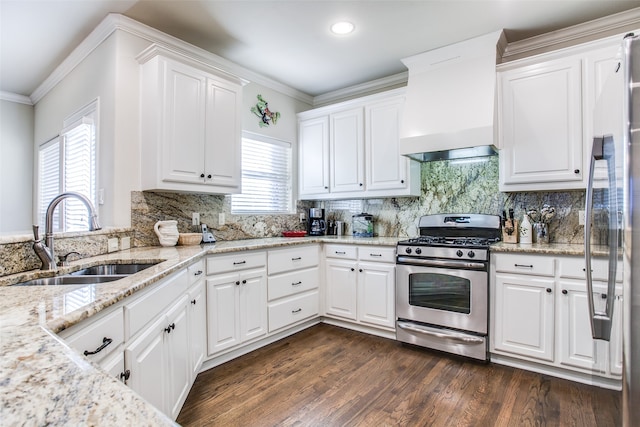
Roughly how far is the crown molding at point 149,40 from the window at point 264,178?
0.64 meters

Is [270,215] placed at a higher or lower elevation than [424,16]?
lower

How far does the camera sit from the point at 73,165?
11.3ft

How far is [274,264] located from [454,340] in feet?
5.26

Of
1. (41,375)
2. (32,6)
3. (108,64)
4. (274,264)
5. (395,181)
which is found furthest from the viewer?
(395,181)

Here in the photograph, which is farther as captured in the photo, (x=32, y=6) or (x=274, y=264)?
(x=274, y=264)

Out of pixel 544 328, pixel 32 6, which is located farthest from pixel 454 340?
pixel 32 6

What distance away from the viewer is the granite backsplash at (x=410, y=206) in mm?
2816

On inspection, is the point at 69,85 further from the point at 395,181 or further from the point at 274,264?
the point at 395,181

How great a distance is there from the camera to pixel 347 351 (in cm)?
286

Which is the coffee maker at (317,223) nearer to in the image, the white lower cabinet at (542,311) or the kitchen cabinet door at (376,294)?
the kitchen cabinet door at (376,294)

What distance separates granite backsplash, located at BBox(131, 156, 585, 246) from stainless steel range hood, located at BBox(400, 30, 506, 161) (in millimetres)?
262

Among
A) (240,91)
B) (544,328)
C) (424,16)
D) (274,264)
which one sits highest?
(424,16)

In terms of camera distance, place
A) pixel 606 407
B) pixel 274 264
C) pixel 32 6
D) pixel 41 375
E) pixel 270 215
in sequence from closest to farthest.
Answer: pixel 41 375, pixel 606 407, pixel 32 6, pixel 274 264, pixel 270 215

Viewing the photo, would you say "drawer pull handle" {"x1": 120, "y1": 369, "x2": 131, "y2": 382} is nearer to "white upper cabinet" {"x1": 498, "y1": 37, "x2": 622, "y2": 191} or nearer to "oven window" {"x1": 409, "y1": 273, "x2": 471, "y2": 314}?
"oven window" {"x1": 409, "y1": 273, "x2": 471, "y2": 314}
